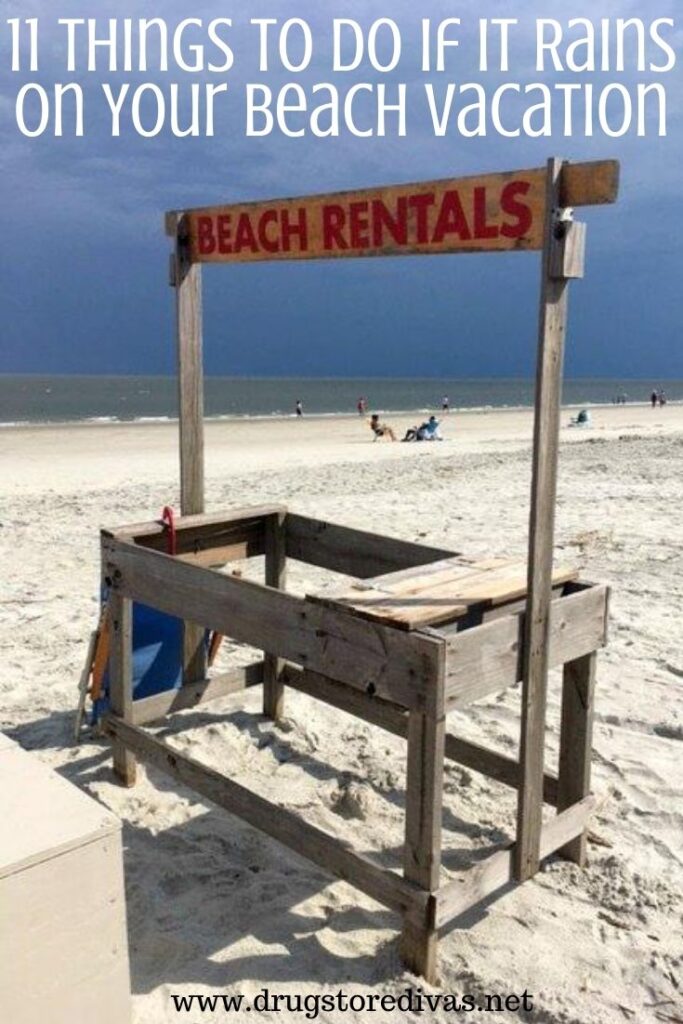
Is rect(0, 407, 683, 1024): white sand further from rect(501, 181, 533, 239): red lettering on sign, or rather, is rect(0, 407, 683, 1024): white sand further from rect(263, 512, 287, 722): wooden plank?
rect(501, 181, 533, 239): red lettering on sign

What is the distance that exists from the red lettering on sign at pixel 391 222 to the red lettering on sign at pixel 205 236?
1.14m

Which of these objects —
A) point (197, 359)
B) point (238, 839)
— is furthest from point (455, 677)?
point (197, 359)

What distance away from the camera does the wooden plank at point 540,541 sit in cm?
299

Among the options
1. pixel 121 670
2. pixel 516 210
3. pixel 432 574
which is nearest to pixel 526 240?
pixel 516 210

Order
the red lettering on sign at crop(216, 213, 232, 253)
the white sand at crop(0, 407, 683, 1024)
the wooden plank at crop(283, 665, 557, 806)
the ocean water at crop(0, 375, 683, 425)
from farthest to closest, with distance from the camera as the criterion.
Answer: the ocean water at crop(0, 375, 683, 425), the red lettering on sign at crop(216, 213, 232, 253), the wooden plank at crop(283, 665, 557, 806), the white sand at crop(0, 407, 683, 1024)

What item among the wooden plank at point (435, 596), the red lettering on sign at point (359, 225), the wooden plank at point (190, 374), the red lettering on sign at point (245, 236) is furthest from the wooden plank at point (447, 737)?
the red lettering on sign at point (245, 236)

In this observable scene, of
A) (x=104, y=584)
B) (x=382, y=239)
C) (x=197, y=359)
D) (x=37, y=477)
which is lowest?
(x=37, y=477)

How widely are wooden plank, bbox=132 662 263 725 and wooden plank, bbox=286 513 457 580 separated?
0.72 metres

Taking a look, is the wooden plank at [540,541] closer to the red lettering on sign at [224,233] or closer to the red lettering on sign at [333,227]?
the red lettering on sign at [333,227]

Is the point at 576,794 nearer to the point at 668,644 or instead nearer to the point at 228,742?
the point at 228,742

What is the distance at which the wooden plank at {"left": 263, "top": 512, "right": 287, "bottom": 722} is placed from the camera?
500 centimetres

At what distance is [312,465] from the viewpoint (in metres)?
19.0

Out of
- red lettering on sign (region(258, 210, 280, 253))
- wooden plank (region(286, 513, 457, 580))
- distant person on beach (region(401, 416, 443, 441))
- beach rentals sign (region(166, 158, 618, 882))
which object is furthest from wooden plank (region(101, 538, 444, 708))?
distant person on beach (region(401, 416, 443, 441))

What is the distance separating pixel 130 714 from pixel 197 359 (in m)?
1.77
